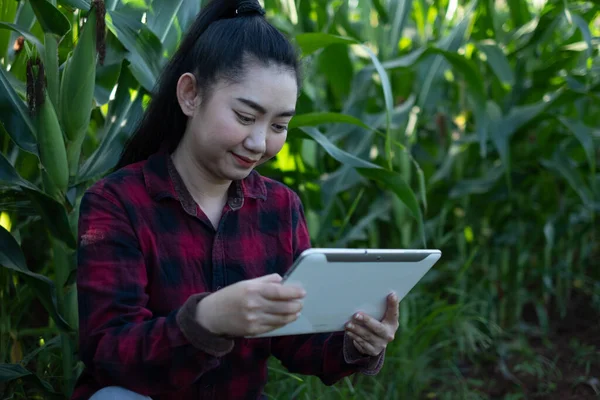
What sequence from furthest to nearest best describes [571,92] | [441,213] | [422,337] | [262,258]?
[441,213] → [571,92] → [422,337] → [262,258]

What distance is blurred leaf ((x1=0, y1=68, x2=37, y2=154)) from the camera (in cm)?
126

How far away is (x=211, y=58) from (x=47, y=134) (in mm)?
297

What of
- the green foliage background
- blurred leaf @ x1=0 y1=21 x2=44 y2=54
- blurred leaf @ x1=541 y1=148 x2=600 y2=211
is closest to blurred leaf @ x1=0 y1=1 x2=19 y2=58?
the green foliage background

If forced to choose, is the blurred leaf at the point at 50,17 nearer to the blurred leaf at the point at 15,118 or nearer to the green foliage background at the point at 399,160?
the green foliage background at the point at 399,160

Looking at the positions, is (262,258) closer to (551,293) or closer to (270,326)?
(270,326)

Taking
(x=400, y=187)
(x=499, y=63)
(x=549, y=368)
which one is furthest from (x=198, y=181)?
(x=549, y=368)

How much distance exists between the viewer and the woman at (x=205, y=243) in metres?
0.96

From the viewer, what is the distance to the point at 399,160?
217cm

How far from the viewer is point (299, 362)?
1226 mm

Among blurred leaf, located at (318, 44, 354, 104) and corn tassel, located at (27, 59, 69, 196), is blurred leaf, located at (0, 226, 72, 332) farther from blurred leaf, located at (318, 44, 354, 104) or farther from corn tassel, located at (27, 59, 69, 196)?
blurred leaf, located at (318, 44, 354, 104)

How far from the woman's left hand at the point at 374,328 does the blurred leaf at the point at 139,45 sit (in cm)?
55

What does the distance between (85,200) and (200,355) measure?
273 mm

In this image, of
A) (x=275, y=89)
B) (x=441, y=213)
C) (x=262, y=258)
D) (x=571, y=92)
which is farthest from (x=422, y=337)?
(x=275, y=89)

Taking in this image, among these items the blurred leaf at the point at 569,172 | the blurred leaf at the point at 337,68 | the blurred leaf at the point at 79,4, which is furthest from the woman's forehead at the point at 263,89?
the blurred leaf at the point at 569,172
